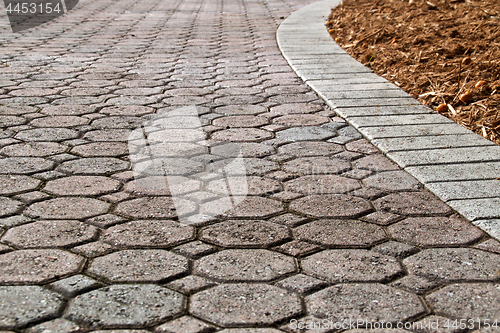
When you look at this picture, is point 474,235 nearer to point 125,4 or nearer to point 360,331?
point 360,331

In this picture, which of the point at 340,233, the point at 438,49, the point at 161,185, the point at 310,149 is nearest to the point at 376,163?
the point at 310,149

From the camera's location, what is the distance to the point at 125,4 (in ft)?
35.3

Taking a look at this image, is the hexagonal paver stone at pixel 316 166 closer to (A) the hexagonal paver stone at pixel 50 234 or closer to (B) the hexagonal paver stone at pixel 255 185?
(B) the hexagonal paver stone at pixel 255 185

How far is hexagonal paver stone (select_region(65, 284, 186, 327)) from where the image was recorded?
165 centimetres

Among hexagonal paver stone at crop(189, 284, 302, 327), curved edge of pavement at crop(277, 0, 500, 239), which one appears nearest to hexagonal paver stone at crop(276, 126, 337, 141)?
curved edge of pavement at crop(277, 0, 500, 239)

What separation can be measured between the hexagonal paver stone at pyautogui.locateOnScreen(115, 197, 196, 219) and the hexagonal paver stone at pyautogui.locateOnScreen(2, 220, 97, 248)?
0.21 metres

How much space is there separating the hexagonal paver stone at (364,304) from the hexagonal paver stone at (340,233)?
0.32 metres

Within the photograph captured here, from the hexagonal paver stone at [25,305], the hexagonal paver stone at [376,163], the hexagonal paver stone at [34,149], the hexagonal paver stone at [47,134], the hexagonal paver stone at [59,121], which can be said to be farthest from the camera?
the hexagonal paver stone at [59,121]

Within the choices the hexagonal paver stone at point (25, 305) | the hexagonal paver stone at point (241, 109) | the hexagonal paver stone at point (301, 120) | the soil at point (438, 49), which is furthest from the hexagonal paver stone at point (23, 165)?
the soil at point (438, 49)

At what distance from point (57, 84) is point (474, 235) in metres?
3.72

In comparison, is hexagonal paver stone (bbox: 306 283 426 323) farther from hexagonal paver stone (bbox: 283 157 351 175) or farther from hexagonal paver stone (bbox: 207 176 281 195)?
hexagonal paver stone (bbox: 283 157 351 175)

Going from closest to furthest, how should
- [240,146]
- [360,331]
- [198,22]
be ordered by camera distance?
[360,331] → [240,146] → [198,22]

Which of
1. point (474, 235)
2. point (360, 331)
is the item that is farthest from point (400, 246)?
point (360, 331)

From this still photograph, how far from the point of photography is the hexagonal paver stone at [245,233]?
2166 millimetres
